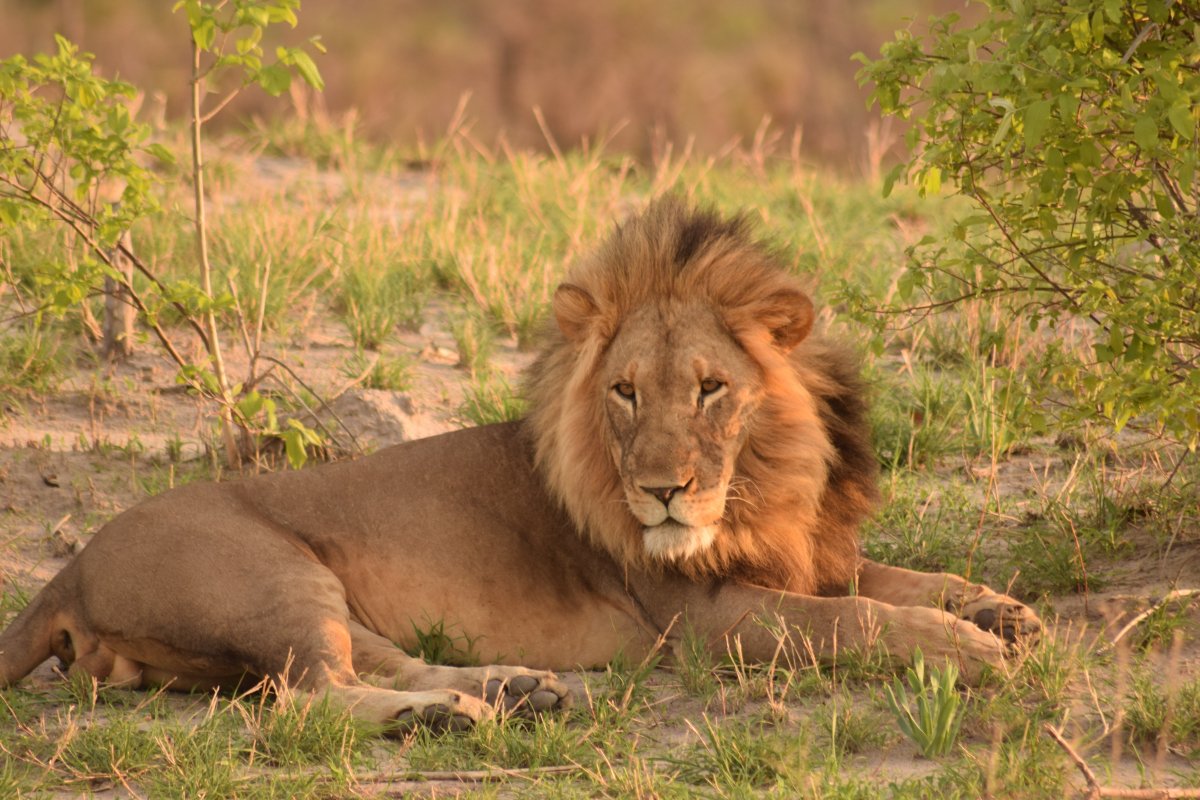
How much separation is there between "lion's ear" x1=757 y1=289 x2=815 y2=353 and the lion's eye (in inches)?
17.9

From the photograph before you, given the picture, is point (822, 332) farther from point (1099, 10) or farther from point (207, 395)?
point (207, 395)

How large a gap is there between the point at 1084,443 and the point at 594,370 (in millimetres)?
A: 2432

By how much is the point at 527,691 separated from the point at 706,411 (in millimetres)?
945

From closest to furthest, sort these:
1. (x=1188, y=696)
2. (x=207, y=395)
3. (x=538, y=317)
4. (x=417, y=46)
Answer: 1. (x=1188, y=696)
2. (x=207, y=395)
3. (x=538, y=317)
4. (x=417, y=46)

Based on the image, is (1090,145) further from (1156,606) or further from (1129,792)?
(1129,792)

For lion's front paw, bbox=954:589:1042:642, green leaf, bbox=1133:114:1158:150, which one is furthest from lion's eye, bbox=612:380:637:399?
green leaf, bbox=1133:114:1158:150

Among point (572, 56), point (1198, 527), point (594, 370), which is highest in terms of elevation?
point (572, 56)

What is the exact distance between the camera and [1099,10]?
12.7 ft

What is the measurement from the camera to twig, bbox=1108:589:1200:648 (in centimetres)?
435

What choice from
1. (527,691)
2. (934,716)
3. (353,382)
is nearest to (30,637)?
(527,691)

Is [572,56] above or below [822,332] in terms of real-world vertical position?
above

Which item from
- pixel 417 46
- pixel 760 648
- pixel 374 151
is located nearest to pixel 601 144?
pixel 374 151

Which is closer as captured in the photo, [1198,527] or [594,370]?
[594,370]

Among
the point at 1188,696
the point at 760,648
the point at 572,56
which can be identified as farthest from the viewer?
the point at 572,56
